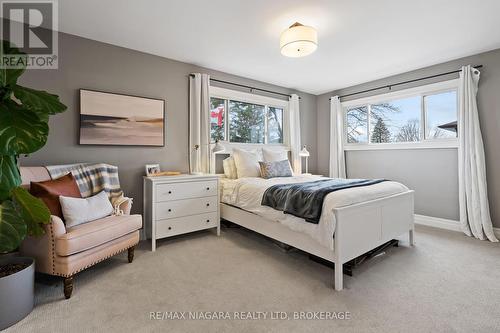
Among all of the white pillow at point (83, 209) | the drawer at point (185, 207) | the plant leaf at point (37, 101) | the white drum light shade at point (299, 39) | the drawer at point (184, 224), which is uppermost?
the white drum light shade at point (299, 39)

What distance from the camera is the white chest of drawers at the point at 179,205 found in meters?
2.64

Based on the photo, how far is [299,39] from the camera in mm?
2277

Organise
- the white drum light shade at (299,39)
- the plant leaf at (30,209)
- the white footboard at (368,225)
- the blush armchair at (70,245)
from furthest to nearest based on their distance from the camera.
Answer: the white drum light shade at (299,39)
the white footboard at (368,225)
the blush armchair at (70,245)
the plant leaf at (30,209)

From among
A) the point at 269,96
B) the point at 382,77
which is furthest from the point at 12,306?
the point at 382,77

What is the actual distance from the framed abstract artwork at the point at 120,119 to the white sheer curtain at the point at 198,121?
41 centimetres

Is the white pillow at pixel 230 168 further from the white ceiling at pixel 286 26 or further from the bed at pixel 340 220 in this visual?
the white ceiling at pixel 286 26

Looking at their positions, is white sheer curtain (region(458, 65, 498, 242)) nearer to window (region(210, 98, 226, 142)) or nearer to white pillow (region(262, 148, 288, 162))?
white pillow (region(262, 148, 288, 162))

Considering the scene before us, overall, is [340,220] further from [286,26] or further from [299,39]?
[286,26]

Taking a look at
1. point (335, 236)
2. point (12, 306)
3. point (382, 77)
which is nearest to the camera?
point (12, 306)

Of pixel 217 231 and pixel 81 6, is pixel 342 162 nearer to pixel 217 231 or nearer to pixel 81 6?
pixel 217 231

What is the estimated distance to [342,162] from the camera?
4.60 metres

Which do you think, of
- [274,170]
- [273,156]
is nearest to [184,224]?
[274,170]

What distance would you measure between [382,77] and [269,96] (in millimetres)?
1956

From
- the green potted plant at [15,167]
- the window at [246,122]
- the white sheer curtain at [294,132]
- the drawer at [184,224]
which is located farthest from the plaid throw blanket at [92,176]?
the white sheer curtain at [294,132]
